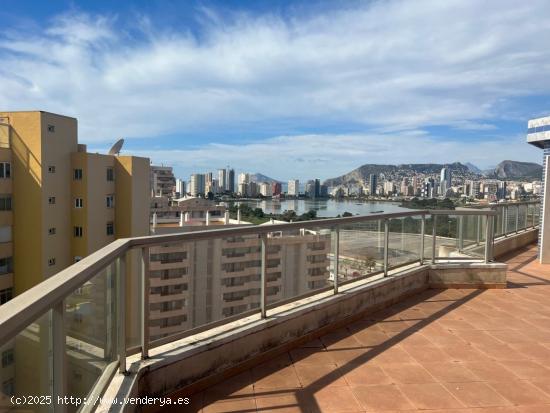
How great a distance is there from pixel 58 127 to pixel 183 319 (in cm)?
3591

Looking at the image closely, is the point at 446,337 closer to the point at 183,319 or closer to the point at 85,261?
the point at 183,319

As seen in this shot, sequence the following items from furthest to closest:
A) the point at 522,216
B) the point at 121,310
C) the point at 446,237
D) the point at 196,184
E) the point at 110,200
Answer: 1. the point at 196,184
2. the point at 110,200
3. the point at 522,216
4. the point at 446,237
5. the point at 121,310

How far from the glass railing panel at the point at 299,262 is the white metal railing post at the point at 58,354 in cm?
240

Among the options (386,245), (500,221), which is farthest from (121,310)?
(500,221)

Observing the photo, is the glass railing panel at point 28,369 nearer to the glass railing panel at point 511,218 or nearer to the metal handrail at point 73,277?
the metal handrail at point 73,277

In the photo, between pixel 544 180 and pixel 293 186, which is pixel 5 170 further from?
pixel 293 186

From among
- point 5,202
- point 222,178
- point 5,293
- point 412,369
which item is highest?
point 222,178

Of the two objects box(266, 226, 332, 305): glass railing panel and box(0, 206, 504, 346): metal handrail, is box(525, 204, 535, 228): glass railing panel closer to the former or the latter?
box(266, 226, 332, 305): glass railing panel

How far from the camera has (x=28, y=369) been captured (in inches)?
55.5

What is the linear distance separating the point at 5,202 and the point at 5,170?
2552 mm

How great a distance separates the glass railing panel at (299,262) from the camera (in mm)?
4008

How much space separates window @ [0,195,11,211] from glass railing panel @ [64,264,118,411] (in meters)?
35.3

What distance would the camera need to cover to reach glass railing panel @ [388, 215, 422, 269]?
5.98 m

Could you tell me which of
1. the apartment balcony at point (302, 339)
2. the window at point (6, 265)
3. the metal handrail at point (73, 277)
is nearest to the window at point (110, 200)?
the window at point (6, 265)
